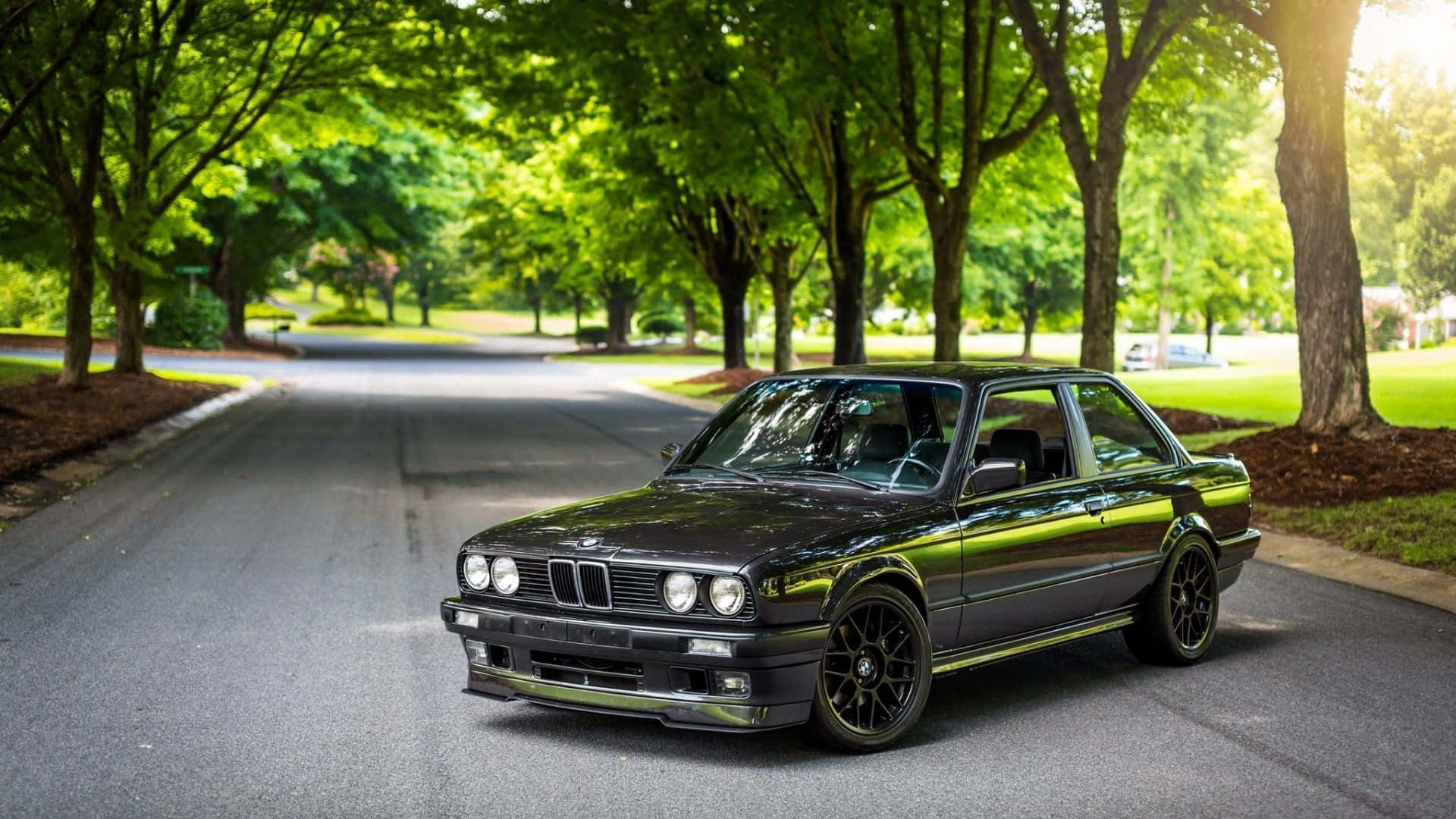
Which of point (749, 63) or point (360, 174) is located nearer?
point (749, 63)

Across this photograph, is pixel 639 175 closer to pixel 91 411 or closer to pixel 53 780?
pixel 91 411

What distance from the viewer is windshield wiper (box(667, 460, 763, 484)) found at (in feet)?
23.3

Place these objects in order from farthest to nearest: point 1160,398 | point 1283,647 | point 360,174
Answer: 1. point 360,174
2. point 1160,398
3. point 1283,647

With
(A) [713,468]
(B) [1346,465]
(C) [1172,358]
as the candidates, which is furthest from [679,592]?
(C) [1172,358]

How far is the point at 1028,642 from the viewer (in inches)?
280

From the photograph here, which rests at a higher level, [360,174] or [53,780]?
[360,174]

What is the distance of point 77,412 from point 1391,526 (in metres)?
18.3

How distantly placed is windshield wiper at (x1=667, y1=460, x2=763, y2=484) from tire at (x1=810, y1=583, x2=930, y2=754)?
102 centimetres

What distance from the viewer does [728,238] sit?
40375mm

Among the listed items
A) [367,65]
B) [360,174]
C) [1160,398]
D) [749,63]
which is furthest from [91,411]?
[360,174]

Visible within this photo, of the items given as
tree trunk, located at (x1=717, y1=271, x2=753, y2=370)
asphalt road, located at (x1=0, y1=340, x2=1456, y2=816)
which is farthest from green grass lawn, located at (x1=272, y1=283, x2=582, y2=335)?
asphalt road, located at (x1=0, y1=340, x2=1456, y2=816)

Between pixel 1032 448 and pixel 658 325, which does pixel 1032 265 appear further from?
pixel 1032 448

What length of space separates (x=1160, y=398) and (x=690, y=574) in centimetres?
2619

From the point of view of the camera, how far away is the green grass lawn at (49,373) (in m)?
34.6
